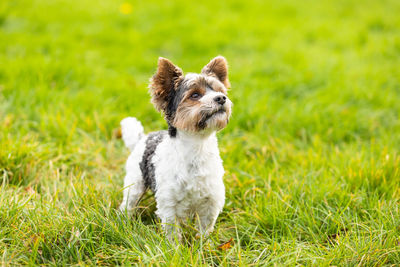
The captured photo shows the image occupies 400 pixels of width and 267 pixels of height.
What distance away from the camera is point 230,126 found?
17.2 feet

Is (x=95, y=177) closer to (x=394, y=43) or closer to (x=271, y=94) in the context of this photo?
(x=271, y=94)

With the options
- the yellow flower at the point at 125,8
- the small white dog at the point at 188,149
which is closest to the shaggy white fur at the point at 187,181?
the small white dog at the point at 188,149

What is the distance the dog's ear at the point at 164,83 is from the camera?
3.16 m

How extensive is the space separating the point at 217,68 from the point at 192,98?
18.6 inches

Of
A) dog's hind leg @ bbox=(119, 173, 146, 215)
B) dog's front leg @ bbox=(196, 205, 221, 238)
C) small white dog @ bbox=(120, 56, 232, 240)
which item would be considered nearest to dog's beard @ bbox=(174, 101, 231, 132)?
small white dog @ bbox=(120, 56, 232, 240)

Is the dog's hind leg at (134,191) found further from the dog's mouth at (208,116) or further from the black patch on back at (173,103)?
the dog's mouth at (208,116)

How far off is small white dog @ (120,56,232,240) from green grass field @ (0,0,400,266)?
0.86 feet

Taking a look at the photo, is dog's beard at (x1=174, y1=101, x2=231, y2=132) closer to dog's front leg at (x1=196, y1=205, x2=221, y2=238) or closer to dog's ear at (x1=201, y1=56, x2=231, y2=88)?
dog's ear at (x1=201, y1=56, x2=231, y2=88)

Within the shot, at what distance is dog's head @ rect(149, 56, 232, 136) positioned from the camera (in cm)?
298

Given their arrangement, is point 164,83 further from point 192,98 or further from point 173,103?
point 192,98

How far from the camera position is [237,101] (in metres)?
5.58

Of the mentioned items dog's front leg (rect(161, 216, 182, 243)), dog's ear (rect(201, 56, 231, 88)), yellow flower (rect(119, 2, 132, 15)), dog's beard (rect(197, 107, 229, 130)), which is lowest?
dog's front leg (rect(161, 216, 182, 243))

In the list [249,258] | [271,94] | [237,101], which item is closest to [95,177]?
[249,258]

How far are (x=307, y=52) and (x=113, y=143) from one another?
457cm
